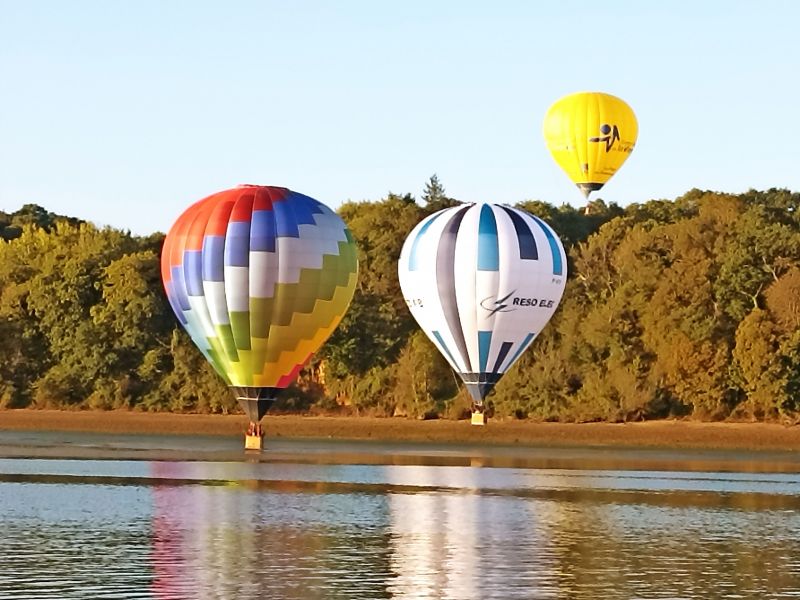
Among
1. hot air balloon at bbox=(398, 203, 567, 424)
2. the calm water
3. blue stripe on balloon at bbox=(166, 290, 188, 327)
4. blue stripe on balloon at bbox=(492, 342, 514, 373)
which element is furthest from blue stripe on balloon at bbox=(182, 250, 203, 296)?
blue stripe on balloon at bbox=(492, 342, 514, 373)

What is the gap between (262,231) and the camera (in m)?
59.2

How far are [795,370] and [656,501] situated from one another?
2800cm

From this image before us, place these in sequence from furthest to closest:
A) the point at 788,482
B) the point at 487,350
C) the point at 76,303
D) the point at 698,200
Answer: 1. the point at 698,200
2. the point at 76,303
3. the point at 487,350
4. the point at 788,482

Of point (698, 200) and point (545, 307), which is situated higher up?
point (698, 200)

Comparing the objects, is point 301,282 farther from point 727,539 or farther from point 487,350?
point 727,539

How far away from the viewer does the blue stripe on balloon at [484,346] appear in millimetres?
64375

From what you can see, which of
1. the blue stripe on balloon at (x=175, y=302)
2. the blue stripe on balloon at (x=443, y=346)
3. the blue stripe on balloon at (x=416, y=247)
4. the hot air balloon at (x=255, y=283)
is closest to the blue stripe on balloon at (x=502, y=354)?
the blue stripe on balloon at (x=443, y=346)

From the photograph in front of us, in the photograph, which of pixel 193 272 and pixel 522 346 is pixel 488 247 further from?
pixel 193 272

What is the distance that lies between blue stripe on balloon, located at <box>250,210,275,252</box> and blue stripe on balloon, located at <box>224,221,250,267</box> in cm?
17

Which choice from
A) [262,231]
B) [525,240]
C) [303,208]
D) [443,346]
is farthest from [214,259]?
[525,240]

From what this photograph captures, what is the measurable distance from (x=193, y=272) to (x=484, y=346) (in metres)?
10.5

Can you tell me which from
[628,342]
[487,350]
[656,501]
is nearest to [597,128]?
[628,342]

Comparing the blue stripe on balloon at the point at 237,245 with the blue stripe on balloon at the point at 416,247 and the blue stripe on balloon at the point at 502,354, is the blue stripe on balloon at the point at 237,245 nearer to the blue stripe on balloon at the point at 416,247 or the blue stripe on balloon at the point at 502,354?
the blue stripe on balloon at the point at 416,247

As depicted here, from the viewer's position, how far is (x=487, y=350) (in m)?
64.6
